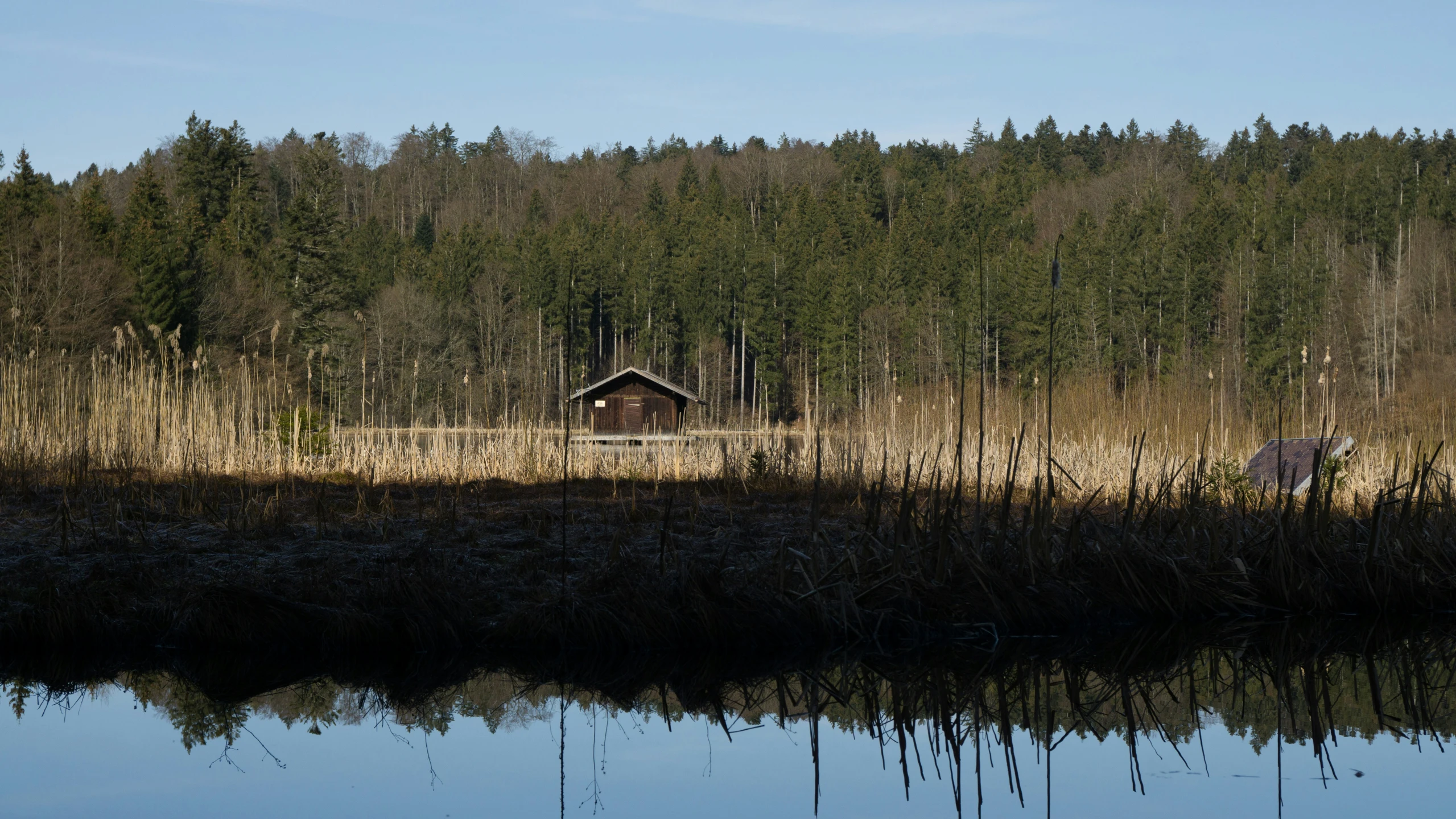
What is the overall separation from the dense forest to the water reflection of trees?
1900 centimetres

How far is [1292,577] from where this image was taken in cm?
521

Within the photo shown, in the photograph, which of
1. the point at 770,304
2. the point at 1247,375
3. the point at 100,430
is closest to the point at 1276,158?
the point at 770,304

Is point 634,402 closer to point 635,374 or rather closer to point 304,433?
point 635,374

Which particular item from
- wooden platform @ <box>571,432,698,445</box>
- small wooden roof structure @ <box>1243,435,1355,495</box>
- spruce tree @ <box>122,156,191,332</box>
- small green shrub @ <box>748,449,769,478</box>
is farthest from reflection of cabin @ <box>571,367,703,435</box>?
small wooden roof structure @ <box>1243,435,1355,495</box>

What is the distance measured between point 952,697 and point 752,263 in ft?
192

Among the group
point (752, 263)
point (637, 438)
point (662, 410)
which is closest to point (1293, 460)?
point (637, 438)

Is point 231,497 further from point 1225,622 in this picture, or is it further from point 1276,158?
point 1276,158

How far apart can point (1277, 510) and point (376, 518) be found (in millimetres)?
4796

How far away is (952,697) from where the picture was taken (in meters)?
3.83

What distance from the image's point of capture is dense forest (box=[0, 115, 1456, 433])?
3472 cm

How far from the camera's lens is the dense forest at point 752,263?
114 ft

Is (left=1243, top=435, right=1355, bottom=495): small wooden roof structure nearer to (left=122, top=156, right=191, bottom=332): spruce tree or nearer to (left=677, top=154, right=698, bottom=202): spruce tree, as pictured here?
(left=122, top=156, right=191, bottom=332): spruce tree

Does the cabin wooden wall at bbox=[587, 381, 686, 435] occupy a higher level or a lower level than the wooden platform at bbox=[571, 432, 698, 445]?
higher

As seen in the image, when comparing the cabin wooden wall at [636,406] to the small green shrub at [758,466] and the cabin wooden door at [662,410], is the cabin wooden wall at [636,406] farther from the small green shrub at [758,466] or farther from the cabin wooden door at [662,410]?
the small green shrub at [758,466]
